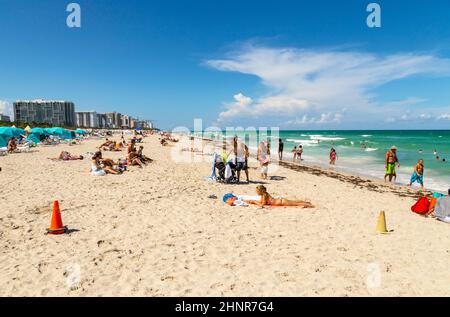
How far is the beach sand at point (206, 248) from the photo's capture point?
3.98 m

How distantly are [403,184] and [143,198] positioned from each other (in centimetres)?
1301

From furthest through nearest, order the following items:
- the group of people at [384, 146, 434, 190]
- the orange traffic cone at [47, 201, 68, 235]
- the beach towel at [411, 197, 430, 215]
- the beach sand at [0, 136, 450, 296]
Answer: the group of people at [384, 146, 434, 190], the beach towel at [411, 197, 430, 215], the orange traffic cone at [47, 201, 68, 235], the beach sand at [0, 136, 450, 296]

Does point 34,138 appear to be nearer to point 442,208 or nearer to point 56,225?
point 56,225

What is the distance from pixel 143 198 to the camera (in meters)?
8.76

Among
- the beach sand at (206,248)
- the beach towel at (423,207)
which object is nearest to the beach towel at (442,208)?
the beach towel at (423,207)

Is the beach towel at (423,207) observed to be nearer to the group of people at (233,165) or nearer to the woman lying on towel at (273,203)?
the woman lying on towel at (273,203)

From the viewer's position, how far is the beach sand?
3.98 meters

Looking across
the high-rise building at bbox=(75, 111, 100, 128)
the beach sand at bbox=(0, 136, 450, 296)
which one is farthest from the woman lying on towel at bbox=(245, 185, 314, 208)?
the high-rise building at bbox=(75, 111, 100, 128)

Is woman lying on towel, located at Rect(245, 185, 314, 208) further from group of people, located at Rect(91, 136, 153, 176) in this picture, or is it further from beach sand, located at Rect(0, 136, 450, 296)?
group of people, located at Rect(91, 136, 153, 176)

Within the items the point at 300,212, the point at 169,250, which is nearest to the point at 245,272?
the point at 169,250

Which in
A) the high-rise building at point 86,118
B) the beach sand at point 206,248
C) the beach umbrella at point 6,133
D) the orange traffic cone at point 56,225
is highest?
the high-rise building at point 86,118

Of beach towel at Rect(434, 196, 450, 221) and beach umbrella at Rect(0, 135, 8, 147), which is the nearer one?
beach towel at Rect(434, 196, 450, 221)

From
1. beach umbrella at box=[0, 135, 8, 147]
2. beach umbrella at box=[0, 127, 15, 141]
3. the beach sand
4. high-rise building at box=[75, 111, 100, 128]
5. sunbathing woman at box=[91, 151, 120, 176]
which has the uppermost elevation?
high-rise building at box=[75, 111, 100, 128]
